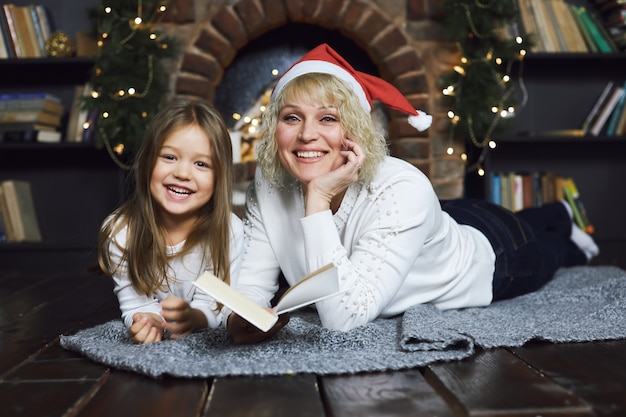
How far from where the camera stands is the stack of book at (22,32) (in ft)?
10.9

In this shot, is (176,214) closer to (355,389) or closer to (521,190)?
(355,389)

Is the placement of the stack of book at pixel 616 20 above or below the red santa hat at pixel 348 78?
above

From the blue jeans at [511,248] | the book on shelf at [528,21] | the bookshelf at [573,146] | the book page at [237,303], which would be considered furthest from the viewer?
the bookshelf at [573,146]

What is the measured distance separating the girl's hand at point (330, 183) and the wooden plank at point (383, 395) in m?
0.39

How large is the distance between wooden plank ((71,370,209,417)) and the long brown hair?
1.26ft

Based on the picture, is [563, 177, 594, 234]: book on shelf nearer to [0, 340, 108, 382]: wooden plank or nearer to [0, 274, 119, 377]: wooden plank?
[0, 274, 119, 377]: wooden plank

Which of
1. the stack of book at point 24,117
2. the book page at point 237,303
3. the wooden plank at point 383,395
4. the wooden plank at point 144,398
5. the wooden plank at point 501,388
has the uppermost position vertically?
the stack of book at point 24,117

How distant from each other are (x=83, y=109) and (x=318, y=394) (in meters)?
2.32

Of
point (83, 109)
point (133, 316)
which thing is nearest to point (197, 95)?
point (83, 109)

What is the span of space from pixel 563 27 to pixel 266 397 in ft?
9.56

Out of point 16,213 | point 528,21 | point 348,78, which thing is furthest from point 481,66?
point 16,213

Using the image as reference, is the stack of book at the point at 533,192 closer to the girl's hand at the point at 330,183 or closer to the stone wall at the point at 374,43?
the stone wall at the point at 374,43

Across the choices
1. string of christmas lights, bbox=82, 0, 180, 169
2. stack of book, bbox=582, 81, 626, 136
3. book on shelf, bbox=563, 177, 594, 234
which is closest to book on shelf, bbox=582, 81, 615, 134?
stack of book, bbox=582, 81, 626, 136

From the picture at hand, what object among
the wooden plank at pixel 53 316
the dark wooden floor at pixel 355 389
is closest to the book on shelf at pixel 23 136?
the wooden plank at pixel 53 316
